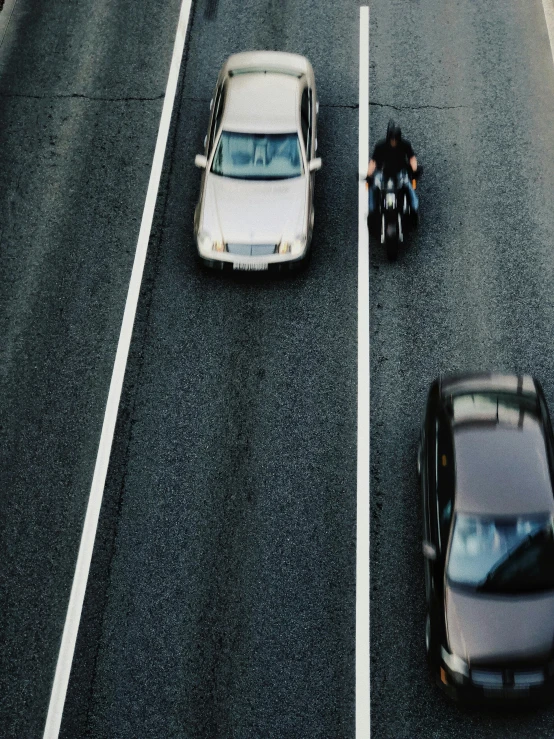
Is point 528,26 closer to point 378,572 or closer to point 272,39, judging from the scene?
point 272,39

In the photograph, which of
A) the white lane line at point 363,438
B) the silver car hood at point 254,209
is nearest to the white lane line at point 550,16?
the white lane line at point 363,438

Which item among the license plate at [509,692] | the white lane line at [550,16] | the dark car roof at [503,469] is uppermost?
the white lane line at [550,16]

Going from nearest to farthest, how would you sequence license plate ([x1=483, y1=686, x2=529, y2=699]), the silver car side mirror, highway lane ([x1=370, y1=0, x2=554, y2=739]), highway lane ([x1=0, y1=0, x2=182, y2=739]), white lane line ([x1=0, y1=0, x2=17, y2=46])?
license plate ([x1=483, y1=686, x2=529, y2=699]), the silver car side mirror, highway lane ([x1=370, y1=0, x2=554, y2=739]), highway lane ([x1=0, y1=0, x2=182, y2=739]), white lane line ([x1=0, y1=0, x2=17, y2=46])

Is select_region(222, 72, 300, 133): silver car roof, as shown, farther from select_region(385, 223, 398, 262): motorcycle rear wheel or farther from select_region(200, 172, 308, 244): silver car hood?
select_region(385, 223, 398, 262): motorcycle rear wheel

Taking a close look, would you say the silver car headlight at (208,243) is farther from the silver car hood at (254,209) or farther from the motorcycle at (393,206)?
the motorcycle at (393,206)

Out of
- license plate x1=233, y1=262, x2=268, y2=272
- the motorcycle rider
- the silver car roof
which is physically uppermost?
the silver car roof

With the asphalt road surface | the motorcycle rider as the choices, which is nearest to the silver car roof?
the asphalt road surface

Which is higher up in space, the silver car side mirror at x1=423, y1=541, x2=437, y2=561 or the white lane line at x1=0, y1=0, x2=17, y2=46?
the white lane line at x1=0, y1=0, x2=17, y2=46
